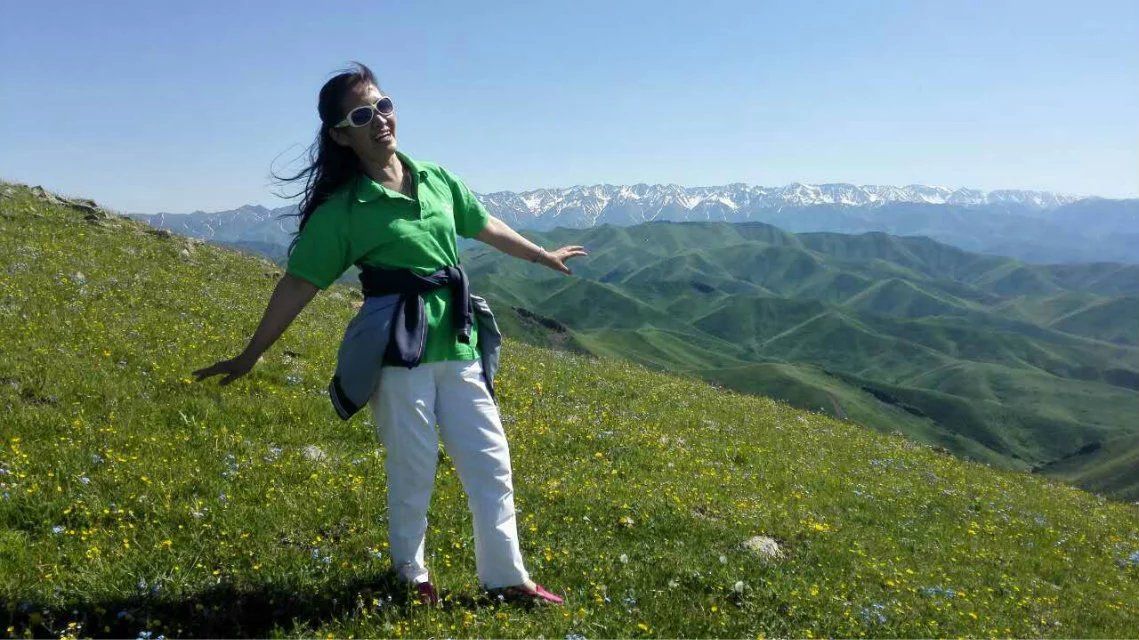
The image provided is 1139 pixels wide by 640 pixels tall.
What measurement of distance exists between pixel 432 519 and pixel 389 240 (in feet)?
10.6

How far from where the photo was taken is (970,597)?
7.78 m

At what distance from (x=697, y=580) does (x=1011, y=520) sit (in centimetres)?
836

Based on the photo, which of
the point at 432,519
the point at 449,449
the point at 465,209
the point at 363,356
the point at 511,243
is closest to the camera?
the point at 363,356

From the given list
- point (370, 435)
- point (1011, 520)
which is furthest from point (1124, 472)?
point (370, 435)

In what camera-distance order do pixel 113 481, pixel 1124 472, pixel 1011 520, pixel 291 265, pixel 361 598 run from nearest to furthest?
pixel 291 265
pixel 361 598
pixel 113 481
pixel 1011 520
pixel 1124 472

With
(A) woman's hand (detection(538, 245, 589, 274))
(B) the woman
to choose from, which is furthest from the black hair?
(A) woman's hand (detection(538, 245, 589, 274))

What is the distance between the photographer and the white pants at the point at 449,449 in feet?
15.6

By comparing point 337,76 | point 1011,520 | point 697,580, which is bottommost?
point 1011,520

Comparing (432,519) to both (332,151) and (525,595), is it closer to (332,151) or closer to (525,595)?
(525,595)

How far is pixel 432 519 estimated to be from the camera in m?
6.82

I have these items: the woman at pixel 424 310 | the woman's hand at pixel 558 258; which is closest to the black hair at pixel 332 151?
the woman at pixel 424 310

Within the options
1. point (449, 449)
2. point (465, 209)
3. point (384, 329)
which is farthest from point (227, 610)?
point (465, 209)

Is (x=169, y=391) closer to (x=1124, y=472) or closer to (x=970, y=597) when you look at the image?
(x=970, y=597)

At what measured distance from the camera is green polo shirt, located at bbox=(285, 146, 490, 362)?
4629mm
